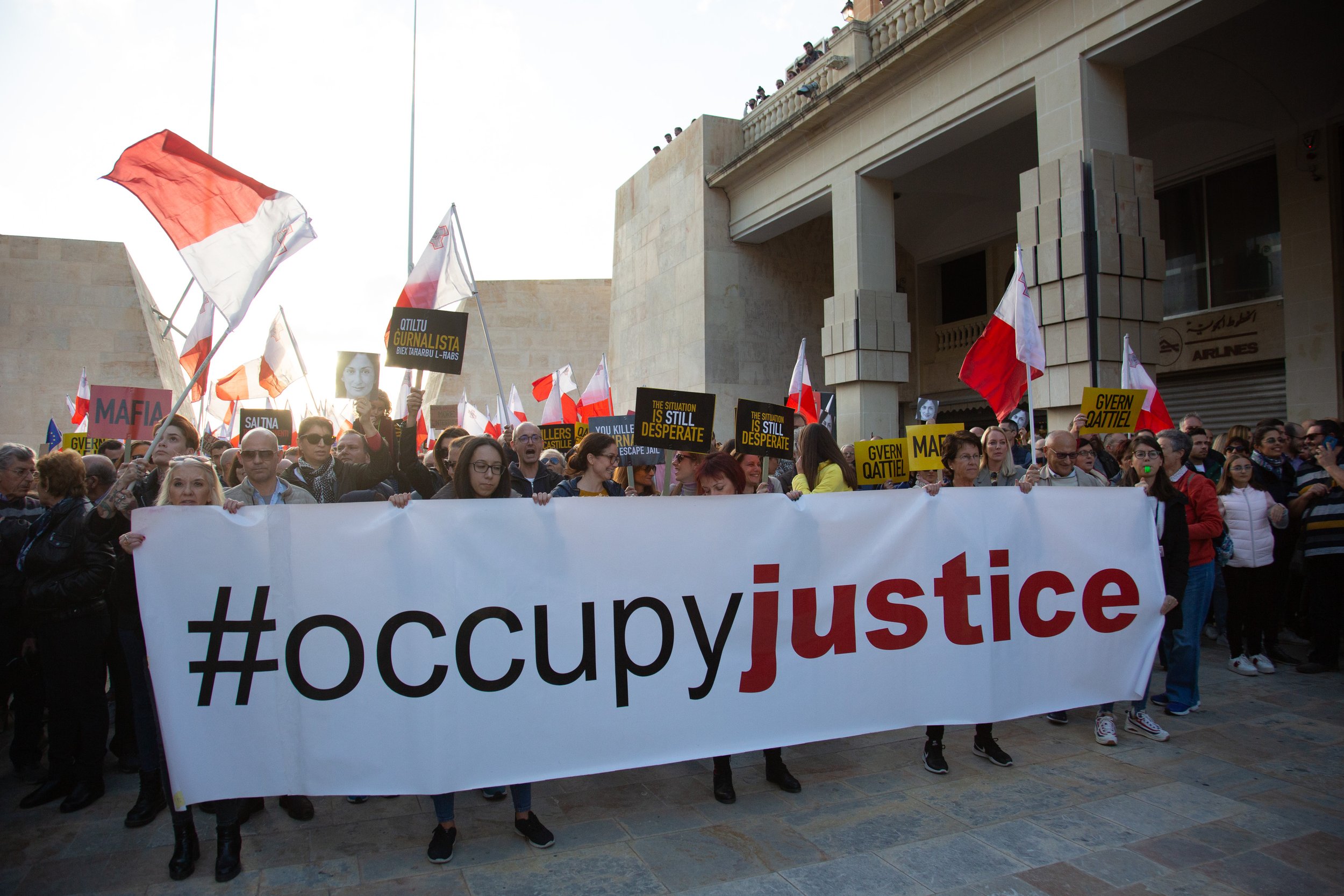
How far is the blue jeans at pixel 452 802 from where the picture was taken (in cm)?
367

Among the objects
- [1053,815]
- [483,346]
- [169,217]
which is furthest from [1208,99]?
[483,346]

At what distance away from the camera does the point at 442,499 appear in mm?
4098

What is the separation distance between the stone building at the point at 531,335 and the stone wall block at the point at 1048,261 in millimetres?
16789

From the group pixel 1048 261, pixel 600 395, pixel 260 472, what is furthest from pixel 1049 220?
pixel 260 472

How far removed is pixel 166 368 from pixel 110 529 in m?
23.0

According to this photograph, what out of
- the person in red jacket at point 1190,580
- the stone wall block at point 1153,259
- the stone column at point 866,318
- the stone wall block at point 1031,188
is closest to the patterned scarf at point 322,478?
the person in red jacket at point 1190,580

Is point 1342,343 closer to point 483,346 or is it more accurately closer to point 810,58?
point 810,58

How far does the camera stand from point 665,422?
6543 millimetres

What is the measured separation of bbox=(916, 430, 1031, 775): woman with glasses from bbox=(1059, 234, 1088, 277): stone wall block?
696 centimetres

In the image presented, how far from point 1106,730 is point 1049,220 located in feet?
27.9

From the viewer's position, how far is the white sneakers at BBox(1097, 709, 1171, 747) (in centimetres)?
499

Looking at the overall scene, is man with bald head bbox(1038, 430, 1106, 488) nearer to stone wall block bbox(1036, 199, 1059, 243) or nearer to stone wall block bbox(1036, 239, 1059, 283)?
stone wall block bbox(1036, 239, 1059, 283)

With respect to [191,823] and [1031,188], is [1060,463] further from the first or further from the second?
[1031,188]

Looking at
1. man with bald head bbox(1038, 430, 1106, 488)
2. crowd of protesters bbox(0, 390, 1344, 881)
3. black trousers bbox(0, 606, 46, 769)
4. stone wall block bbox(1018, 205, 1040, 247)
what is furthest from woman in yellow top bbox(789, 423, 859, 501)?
stone wall block bbox(1018, 205, 1040, 247)
